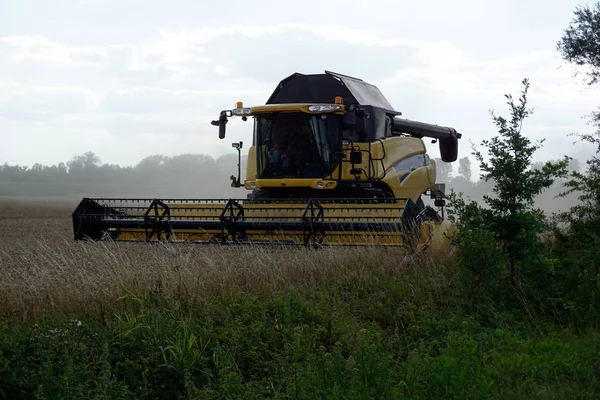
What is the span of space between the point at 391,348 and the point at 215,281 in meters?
2.09

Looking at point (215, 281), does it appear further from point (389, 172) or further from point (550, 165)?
point (389, 172)

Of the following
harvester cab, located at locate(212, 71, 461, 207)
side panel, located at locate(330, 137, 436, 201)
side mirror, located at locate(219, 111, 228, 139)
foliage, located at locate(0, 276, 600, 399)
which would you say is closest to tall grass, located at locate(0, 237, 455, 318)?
foliage, located at locate(0, 276, 600, 399)

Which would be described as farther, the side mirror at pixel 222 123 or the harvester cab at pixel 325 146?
the side mirror at pixel 222 123

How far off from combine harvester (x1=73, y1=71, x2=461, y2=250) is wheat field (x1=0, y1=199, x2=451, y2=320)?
67 centimetres

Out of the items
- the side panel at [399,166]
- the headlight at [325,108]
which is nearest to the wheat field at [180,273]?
the headlight at [325,108]

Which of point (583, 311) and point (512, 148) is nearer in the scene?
point (583, 311)

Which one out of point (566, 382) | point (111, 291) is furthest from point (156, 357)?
point (566, 382)

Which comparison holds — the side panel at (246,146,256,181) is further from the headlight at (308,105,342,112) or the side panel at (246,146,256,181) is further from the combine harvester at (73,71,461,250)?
the headlight at (308,105,342,112)

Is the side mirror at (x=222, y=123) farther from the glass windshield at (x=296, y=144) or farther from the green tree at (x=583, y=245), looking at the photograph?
the green tree at (x=583, y=245)

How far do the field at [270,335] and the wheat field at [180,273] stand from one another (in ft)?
0.08

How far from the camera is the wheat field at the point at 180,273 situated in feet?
23.3

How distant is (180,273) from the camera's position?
7367mm

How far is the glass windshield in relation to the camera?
12797 mm

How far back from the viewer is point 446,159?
18875 mm
